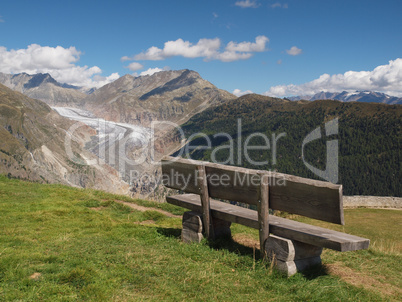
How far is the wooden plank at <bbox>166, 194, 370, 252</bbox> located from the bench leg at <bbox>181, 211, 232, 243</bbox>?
26 cm

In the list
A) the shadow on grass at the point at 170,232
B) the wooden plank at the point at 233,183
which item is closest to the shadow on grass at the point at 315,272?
the wooden plank at the point at 233,183

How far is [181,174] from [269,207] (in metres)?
2.57

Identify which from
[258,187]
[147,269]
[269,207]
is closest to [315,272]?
[269,207]

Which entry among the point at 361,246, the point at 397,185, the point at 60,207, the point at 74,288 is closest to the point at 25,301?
the point at 74,288

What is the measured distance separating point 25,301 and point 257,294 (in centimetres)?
351

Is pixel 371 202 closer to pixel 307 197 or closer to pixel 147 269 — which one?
pixel 307 197

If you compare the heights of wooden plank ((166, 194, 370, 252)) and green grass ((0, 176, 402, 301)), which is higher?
wooden plank ((166, 194, 370, 252))

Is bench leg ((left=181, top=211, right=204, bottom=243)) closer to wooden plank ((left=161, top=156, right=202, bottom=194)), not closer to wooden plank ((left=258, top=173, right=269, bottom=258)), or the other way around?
wooden plank ((left=161, top=156, right=202, bottom=194))

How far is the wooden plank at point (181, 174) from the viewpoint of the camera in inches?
310

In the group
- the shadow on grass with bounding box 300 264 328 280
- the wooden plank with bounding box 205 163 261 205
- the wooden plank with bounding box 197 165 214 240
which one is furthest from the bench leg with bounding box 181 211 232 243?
the shadow on grass with bounding box 300 264 328 280

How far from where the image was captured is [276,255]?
6.30 metres

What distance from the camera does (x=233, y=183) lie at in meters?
7.02

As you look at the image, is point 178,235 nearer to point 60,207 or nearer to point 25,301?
point 25,301

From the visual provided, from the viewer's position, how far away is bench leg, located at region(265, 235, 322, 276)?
6.08 m
